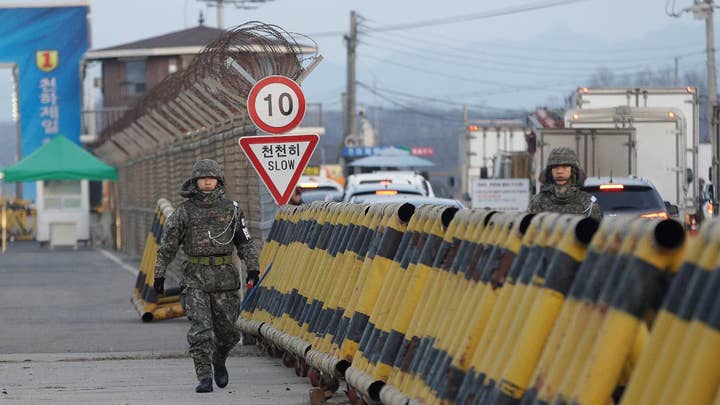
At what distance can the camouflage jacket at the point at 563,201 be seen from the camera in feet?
41.7

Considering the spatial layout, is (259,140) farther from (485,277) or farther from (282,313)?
(485,277)

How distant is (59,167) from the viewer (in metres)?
39.5

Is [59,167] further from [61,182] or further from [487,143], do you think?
[487,143]

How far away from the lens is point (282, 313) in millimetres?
12953

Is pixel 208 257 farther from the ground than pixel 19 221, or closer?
farther from the ground

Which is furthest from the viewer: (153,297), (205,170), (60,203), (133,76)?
(133,76)

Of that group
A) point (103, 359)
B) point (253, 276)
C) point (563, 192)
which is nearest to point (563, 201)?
point (563, 192)

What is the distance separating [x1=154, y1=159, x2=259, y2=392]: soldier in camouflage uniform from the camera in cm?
1159

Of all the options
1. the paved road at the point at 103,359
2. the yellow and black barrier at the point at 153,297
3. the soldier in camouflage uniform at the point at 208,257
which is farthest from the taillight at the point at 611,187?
the soldier in camouflage uniform at the point at 208,257

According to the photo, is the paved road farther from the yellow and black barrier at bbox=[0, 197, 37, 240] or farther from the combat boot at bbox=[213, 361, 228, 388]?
the yellow and black barrier at bbox=[0, 197, 37, 240]

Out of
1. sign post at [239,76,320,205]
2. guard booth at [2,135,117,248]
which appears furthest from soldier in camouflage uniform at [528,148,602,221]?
guard booth at [2,135,117,248]

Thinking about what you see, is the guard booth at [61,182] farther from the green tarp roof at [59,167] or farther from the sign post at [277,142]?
the sign post at [277,142]

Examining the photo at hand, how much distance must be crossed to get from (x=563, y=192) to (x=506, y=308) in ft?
19.7

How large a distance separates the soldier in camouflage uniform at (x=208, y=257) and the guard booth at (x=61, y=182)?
27.4 meters
